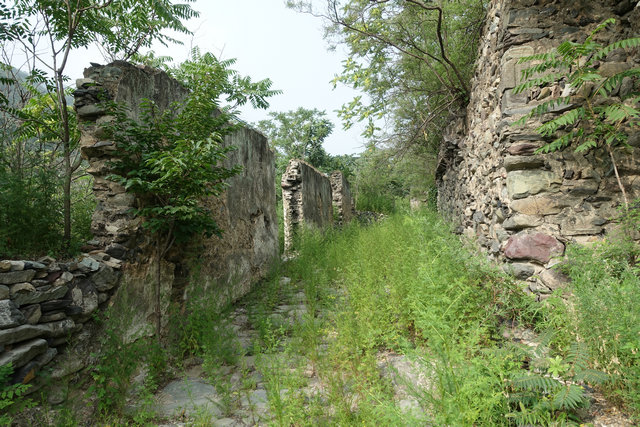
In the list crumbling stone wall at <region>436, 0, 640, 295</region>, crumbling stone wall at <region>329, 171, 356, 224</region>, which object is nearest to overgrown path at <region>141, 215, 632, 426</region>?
crumbling stone wall at <region>436, 0, 640, 295</region>

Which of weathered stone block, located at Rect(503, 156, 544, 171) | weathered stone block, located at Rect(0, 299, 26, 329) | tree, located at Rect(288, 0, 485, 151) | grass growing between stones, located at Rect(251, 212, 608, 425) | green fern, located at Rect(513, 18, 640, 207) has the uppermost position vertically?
tree, located at Rect(288, 0, 485, 151)

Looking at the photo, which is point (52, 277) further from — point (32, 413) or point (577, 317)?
point (577, 317)

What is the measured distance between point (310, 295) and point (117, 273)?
7.82ft

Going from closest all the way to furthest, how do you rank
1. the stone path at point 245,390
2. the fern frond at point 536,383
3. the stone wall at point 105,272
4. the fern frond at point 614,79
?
the fern frond at point 536,383 → the stone wall at point 105,272 → the stone path at point 245,390 → the fern frond at point 614,79

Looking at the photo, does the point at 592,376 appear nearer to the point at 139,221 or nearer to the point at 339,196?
the point at 139,221

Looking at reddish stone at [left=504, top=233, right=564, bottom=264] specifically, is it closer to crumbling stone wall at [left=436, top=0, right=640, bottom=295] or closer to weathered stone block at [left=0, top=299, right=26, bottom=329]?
crumbling stone wall at [left=436, top=0, right=640, bottom=295]

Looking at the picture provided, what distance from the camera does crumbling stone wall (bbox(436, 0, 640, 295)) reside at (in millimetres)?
2965

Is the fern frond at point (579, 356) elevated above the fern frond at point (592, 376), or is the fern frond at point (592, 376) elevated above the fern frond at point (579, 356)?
the fern frond at point (579, 356)

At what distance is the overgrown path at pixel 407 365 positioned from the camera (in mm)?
1683

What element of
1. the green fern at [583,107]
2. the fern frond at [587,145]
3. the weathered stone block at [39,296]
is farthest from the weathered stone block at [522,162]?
the weathered stone block at [39,296]

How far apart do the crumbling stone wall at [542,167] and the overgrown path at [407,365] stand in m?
0.49

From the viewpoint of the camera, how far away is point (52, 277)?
2.36 meters

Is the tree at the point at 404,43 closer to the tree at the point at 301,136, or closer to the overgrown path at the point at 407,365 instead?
the overgrown path at the point at 407,365

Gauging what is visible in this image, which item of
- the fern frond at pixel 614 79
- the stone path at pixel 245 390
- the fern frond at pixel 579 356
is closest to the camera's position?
the fern frond at pixel 579 356
